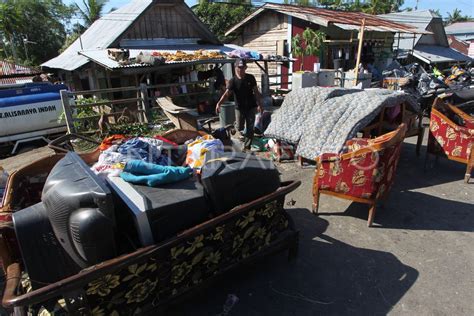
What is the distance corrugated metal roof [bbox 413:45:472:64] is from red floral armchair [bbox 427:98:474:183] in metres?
16.4

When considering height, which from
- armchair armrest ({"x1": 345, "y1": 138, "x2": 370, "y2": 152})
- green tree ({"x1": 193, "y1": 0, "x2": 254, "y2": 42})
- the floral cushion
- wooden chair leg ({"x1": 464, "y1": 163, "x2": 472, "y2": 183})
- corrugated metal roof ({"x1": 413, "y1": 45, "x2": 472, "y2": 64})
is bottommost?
wooden chair leg ({"x1": 464, "y1": 163, "x2": 472, "y2": 183})

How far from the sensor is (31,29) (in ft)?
108

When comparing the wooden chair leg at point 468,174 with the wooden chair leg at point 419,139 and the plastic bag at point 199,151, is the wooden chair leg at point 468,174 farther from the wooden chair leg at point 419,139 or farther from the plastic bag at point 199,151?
the plastic bag at point 199,151

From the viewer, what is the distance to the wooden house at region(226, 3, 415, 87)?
46.9ft

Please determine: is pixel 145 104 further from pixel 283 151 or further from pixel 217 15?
pixel 217 15

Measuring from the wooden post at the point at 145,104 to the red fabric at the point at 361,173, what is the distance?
624 centimetres

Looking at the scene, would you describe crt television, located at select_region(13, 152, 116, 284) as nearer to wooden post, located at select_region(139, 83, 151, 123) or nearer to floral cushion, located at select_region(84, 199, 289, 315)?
floral cushion, located at select_region(84, 199, 289, 315)

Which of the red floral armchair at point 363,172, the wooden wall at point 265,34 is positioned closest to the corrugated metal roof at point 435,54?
the wooden wall at point 265,34

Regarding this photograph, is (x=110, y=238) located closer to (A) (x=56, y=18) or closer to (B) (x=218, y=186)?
(B) (x=218, y=186)

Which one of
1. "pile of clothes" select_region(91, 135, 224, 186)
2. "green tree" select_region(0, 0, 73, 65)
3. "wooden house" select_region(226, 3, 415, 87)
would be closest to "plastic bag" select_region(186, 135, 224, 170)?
"pile of clothes" select_region(91, 135, 224, 186)

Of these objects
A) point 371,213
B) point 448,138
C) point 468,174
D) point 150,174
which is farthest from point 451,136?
point 150,174

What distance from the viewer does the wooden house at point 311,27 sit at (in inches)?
563

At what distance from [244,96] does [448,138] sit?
341 cm

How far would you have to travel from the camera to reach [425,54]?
1933 cm
